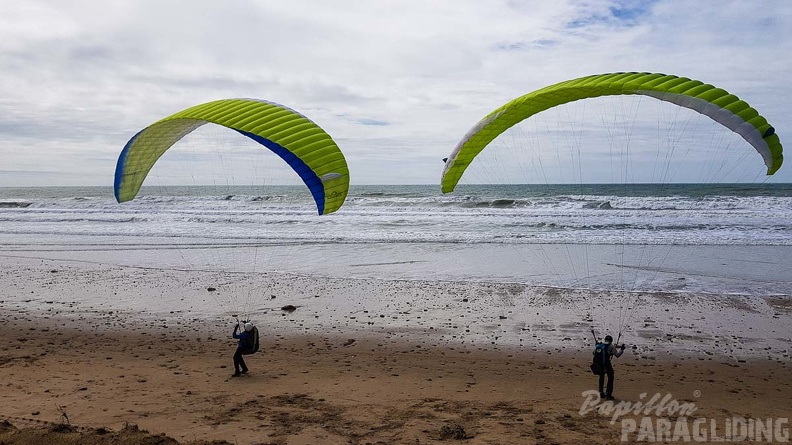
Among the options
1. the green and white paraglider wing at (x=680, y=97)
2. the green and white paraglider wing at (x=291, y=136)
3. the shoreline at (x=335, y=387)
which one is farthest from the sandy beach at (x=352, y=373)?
the green and white paraglider wing at (x=680, y=97)

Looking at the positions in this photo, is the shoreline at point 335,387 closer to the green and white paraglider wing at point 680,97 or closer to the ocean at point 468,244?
the green and white paraglider wing at point 680,97

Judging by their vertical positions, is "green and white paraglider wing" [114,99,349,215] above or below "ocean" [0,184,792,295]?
above

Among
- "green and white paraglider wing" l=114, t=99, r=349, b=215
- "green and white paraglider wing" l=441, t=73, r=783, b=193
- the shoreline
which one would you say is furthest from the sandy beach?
"green and white paraglider wing" l=441, t=73, r=783, b=193

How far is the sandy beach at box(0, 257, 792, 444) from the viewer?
5.88m

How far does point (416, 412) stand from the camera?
6.25m

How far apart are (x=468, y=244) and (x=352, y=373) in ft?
37.5

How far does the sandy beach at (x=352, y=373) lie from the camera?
5879mm

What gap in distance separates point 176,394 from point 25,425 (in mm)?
1589

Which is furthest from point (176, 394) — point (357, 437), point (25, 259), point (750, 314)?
point (25, 259)

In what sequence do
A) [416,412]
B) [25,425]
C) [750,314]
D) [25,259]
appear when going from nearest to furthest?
[25,425], [416,412], [750,314], [25,259]

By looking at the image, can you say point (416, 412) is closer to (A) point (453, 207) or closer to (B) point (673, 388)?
(B) point (673, 388)

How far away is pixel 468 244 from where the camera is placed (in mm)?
18531

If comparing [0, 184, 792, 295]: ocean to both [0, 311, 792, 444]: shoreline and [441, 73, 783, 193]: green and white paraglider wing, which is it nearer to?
[0, 311, 792, 444]: shoreline

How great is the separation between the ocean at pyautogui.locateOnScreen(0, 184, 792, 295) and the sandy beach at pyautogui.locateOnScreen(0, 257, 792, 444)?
263 cm
